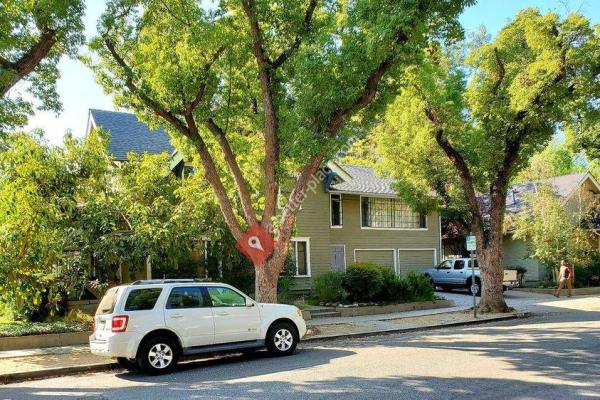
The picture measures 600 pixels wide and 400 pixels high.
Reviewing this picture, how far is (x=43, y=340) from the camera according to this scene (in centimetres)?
1355

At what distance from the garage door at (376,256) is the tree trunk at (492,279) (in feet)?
29.2

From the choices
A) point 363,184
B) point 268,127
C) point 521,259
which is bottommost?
point 521,259

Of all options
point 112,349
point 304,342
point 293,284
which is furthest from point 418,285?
point 112,349

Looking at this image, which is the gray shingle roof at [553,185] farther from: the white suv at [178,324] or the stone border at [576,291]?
the white suv at [178,324]

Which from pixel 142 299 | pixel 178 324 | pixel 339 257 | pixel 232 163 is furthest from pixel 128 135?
pixel 178 324

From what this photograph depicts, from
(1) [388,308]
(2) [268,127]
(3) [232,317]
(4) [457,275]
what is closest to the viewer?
(3) [232,317]

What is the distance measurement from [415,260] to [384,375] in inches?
876

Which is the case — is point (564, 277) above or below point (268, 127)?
below

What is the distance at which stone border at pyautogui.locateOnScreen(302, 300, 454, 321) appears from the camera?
1953cm

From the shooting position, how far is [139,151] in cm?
2391

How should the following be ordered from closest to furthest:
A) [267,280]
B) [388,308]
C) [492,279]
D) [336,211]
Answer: [267,280] → [492,279] → [388,308] → [336,211]

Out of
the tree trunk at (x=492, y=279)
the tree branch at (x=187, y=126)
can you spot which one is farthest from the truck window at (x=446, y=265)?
the tree branch at (x=187, y=126)

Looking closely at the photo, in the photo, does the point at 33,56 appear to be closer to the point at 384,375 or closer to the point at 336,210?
the point at 384,375

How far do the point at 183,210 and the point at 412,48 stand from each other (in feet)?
26.9
